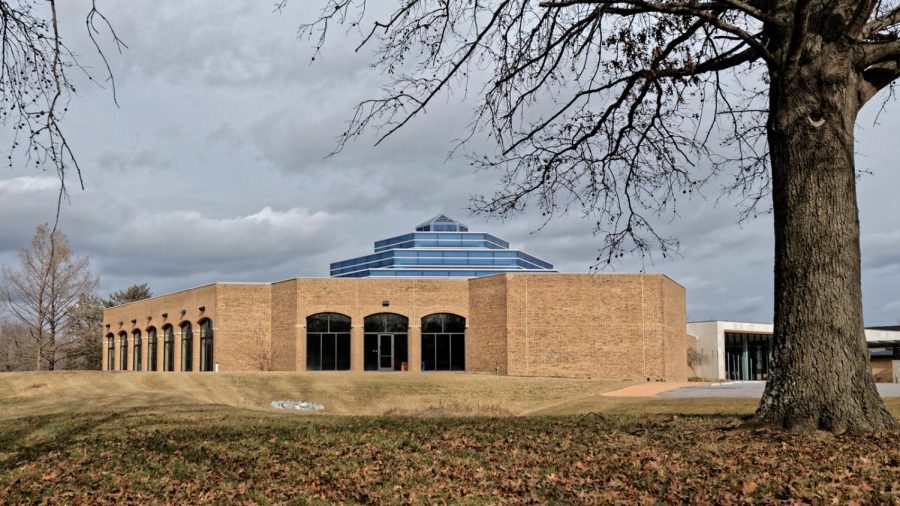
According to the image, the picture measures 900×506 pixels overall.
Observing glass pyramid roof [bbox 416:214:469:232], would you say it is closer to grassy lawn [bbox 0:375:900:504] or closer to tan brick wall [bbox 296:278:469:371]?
tan brick wall [bbox 296:278:469:371]

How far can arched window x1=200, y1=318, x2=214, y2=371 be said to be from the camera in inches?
1903

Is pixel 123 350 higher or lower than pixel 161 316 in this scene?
lower

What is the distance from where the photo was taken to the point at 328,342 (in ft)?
152

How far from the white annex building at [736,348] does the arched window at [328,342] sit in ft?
95.7

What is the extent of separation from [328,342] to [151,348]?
19627mm

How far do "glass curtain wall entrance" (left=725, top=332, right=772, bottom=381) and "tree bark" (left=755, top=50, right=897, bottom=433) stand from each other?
5844cm

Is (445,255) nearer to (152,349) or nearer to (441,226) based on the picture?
(441,226)

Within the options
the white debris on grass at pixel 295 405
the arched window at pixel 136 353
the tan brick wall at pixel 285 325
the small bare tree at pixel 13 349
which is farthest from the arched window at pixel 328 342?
the small bare tree at pixel 13 349

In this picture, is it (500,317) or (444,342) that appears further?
(444,342)

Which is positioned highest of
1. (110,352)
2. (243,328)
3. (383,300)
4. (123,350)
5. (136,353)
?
(383,300)

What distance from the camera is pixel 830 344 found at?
28.5 feet

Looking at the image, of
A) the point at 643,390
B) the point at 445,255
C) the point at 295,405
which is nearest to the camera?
the point at 295,405

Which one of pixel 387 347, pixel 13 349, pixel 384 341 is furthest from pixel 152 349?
pixel 387 347

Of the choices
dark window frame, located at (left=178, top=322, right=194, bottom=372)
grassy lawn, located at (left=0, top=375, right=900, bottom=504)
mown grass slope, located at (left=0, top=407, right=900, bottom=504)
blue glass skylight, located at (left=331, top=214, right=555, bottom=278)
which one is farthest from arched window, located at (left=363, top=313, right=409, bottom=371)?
blue glass skylight, located at (left=331, top=214, right=555, bottom=278)
